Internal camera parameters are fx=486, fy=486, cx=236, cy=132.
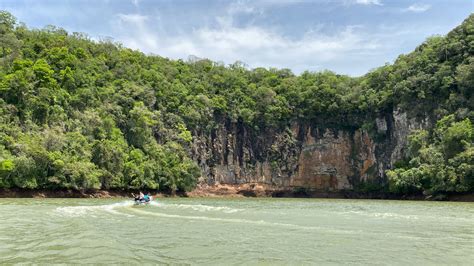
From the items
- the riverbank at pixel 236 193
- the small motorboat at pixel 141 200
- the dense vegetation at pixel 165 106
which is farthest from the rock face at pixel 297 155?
the small motorboat at pixel 141 200

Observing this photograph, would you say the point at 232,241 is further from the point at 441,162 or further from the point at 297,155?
the point at 297,155

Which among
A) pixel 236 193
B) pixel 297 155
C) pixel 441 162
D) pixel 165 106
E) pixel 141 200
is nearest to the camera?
pixel 141 200

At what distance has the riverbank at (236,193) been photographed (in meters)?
48.9

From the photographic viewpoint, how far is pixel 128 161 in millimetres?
60875

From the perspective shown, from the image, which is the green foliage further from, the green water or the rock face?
the green water

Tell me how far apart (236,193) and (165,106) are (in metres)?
17.6

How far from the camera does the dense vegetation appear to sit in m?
51.8

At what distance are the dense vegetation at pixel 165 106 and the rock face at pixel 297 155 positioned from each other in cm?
185

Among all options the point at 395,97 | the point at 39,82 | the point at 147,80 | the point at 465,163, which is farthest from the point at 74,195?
the point at 395,97

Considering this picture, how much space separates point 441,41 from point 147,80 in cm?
4357

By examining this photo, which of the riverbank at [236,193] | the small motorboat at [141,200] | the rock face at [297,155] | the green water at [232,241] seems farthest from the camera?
the rock face at [297,155]

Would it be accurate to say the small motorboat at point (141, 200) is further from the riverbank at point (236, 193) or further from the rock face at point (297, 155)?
the rock face at point (297, 155)

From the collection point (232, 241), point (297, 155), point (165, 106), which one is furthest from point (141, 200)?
point (297, 155)

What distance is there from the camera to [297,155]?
80938mm
